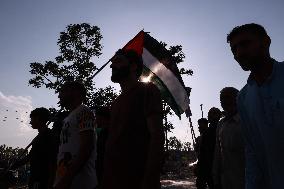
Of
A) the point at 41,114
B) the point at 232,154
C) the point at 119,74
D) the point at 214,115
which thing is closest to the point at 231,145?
the point at 232,154

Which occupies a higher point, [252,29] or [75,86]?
[75,86]

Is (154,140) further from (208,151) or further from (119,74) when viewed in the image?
(208,151)

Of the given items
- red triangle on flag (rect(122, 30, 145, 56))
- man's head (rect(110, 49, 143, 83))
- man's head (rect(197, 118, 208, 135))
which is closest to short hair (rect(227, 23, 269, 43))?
man's head (rect(110, 49, 143, 83))

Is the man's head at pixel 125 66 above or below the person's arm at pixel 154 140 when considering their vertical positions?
above

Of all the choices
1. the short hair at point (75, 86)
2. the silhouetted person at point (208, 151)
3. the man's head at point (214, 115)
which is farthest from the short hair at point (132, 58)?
the man's head at point (214, 115)

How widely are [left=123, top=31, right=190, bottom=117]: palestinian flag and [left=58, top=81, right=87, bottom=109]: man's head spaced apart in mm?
3495

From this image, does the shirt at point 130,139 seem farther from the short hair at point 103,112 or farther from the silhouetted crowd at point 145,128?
the short hair at point 103,112

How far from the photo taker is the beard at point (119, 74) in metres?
3.66

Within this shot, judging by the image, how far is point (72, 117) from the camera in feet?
14.3

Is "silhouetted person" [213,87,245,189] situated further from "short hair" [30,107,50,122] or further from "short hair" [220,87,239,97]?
"short hair" [30,107,50,122]

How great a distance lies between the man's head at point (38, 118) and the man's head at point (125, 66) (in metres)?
3.04

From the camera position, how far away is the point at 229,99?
5613 mm

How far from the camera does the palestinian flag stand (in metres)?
8.21

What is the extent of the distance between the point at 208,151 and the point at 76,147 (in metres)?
4.40
